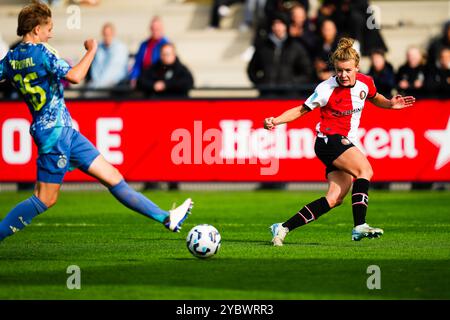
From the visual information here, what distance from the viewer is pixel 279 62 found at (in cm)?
2050

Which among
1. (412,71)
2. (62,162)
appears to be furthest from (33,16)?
(412,71)

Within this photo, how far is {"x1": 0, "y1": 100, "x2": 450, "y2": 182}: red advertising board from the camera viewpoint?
1875 centimetres

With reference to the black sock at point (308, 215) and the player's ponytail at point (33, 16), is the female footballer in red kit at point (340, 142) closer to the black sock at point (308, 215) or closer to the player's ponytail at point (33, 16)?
the black sock at point (308, 215)

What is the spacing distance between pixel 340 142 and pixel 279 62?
889 centimetres

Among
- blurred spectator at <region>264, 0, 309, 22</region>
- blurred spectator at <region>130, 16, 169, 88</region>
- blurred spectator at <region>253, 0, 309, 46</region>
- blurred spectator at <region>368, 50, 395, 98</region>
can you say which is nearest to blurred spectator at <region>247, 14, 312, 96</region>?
blurred spectator at <region>253, 0, 309, 46</region>

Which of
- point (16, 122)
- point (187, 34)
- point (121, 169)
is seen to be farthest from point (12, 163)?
point (187, 34)

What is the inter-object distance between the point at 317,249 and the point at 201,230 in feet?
4.67

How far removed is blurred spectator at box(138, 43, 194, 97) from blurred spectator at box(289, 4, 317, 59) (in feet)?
7.36

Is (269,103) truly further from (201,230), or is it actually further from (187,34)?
(201,230)

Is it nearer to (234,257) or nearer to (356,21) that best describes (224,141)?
(356,21)

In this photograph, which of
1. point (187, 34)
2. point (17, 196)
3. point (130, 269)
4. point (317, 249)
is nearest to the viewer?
point (130, 269)

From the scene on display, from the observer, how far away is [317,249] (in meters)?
11.4

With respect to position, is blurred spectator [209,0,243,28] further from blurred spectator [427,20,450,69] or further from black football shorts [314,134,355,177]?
black football shorts [314,134,355,177]

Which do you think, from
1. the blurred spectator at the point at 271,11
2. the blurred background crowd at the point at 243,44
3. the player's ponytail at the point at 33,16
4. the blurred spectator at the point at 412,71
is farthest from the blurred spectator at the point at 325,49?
the player's ponytail at the point at 33,16
